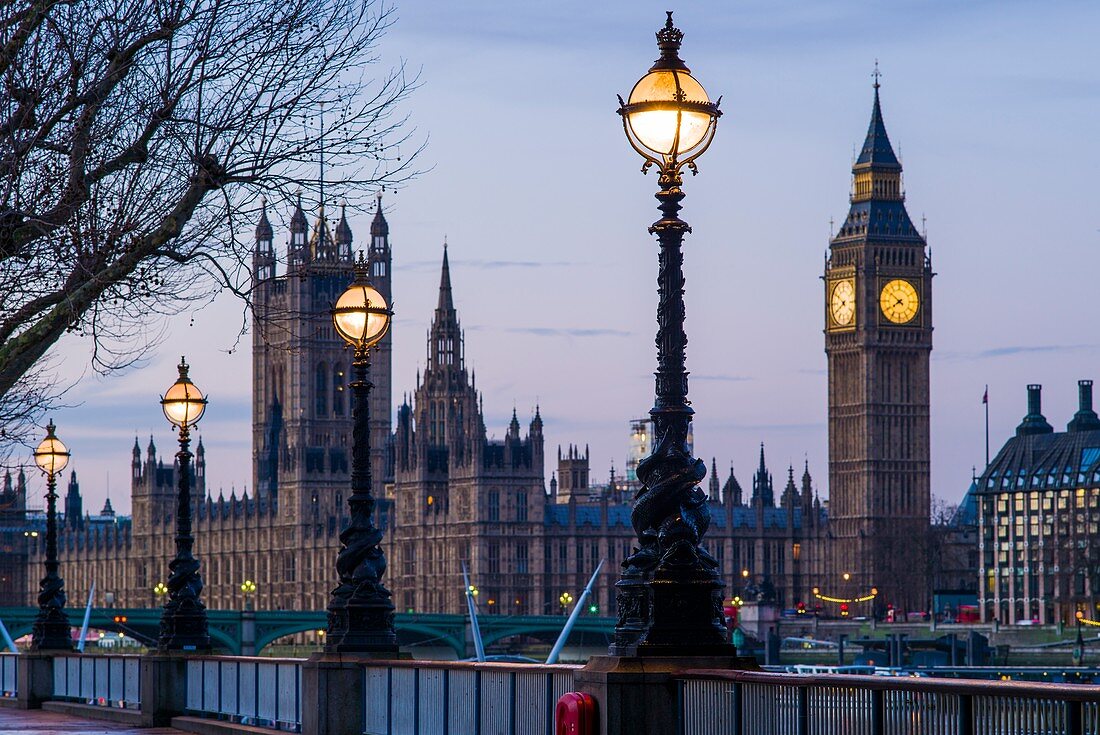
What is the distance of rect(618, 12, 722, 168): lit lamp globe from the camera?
15.8 meters

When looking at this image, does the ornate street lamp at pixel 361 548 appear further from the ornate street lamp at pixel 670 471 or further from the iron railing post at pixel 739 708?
the iron railing post at pixel 739 708

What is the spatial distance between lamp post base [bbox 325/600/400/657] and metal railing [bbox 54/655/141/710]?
7013 mm

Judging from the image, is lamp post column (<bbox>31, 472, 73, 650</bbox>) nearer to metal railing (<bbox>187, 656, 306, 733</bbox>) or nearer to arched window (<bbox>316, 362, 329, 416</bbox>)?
metal railing (<bbox>187, 656, 306, 733</bbox>)

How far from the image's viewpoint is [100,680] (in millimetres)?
31891

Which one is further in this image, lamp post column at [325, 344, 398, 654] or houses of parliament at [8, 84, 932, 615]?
houses of parliament at [8, 84, 932, 615]

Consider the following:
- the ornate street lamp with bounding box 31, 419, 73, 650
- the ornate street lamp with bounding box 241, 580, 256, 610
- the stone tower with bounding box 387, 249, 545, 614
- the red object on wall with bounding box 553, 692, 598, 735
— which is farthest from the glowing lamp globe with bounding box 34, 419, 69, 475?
the ornate street lamp with bounding box 241, 580, 256, 610

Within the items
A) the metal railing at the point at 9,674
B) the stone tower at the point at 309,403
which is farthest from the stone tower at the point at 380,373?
the metal railing at the point at 9,674

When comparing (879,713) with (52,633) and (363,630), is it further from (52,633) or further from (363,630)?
(52,633)

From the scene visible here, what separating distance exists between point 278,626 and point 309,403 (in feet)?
270

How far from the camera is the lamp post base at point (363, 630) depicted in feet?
76.2

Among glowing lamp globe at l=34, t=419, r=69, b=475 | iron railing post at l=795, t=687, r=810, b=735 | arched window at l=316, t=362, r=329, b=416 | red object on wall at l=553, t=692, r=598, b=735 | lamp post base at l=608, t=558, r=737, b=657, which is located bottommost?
red object on wall at l=553, t=692, r=598, b=735

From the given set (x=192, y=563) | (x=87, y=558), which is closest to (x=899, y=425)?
(x=87, y=558)

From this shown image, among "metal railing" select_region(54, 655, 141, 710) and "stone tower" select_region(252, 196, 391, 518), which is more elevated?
"stone tower" select_region(252, 196, 391, 518)

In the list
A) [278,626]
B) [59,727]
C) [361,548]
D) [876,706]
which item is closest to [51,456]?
[59,727]
